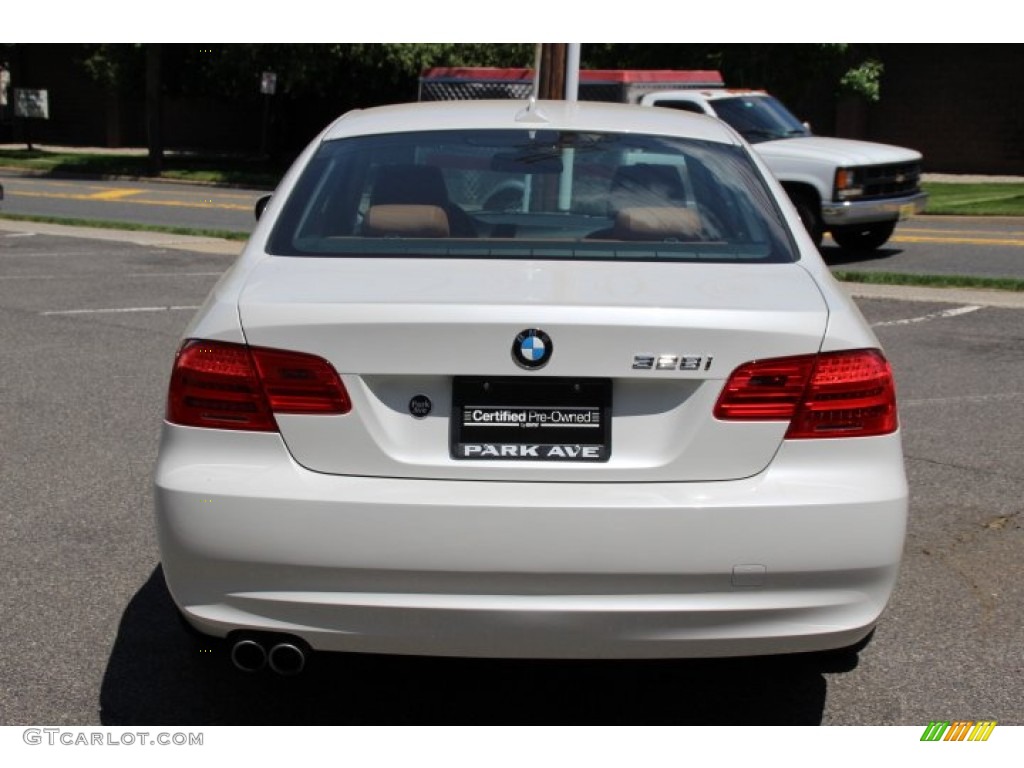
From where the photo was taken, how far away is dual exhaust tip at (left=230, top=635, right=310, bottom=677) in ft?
11.6

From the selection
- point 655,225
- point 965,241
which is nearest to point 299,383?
point 655,225

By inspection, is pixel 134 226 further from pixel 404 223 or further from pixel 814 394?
pixel 814 394

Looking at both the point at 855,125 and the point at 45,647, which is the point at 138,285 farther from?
the point at 855,125

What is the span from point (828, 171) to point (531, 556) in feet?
42.5

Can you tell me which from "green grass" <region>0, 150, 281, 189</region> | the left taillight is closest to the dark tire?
the left taillight

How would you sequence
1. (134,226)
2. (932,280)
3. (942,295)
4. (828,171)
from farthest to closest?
(134,226)
(828,171)
(932,280)
(942,295)

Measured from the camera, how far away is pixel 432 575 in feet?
11.2

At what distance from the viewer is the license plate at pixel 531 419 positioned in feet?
11.4

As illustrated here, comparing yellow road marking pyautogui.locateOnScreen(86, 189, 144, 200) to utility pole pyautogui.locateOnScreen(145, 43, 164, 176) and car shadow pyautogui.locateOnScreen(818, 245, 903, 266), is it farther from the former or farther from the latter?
car shadow pyautogui.locateOnScreen(818, 245, 903, 266)

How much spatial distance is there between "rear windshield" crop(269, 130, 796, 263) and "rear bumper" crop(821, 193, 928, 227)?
36.7 ft

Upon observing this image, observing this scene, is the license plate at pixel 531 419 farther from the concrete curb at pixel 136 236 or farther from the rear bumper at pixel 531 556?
the concrete curb at pixel 136 236

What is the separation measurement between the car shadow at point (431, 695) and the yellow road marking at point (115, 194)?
86.0 ft

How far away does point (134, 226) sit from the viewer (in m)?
20.8

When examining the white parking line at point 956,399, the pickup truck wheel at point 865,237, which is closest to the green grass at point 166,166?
the pickup truck wheel at point 865,237
